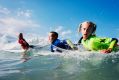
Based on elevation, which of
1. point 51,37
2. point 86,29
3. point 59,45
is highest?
point 86,29

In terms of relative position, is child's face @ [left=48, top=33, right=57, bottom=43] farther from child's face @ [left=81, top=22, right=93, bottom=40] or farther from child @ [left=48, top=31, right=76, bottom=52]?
child's face @ [left=81, top=22, right=93, bottom=40]

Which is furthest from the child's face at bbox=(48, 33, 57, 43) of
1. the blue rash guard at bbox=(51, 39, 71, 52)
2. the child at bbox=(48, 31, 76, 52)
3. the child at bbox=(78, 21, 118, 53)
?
the child at bbox=(78, 21, 118, 53)

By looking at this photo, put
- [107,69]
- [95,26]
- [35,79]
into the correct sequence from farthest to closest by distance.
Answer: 1. [95,26]
2. [107,69]
3. [35,79]

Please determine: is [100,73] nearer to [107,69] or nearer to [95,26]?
[107,69]

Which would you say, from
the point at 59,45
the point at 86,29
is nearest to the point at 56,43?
the point at 59,45

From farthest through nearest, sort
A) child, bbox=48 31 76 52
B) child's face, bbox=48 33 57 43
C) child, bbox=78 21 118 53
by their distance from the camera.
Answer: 1. child's face, bbox=48 33 57 43
2. child, bbox=48 31 76 52
3. child, bbox=78 21 118 53

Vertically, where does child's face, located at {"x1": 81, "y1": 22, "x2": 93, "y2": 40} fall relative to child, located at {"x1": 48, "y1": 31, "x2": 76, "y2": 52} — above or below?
above

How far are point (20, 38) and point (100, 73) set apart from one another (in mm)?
8205

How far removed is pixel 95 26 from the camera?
28.5ft

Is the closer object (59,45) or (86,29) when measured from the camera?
(86,29)

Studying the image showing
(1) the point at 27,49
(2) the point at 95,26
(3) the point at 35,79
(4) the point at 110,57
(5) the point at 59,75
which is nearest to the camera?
(3) the point at 35,79

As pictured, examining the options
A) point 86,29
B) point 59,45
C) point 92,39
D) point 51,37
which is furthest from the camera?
point 51,37

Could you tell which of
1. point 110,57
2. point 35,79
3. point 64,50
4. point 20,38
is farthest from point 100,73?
point 20,38

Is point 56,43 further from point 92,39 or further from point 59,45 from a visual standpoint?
point 92,39
